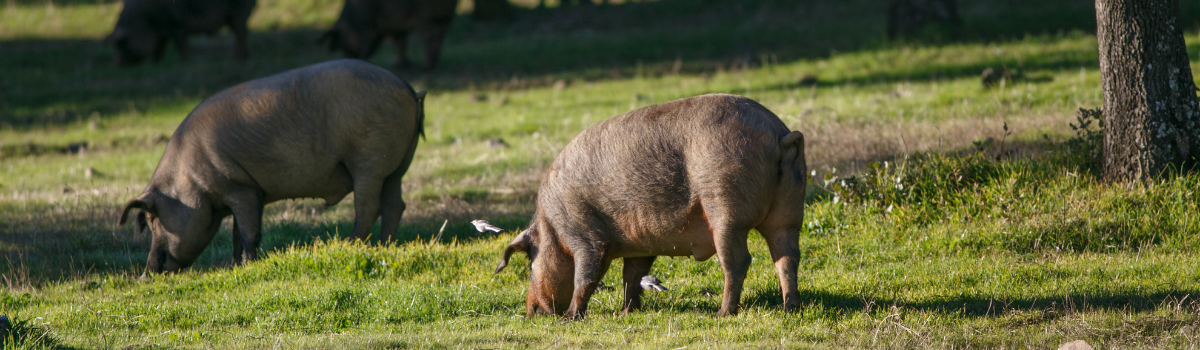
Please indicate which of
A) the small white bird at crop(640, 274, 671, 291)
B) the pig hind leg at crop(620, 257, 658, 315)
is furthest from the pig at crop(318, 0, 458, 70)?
the small white bird at crop(640, 274, 671, 291)

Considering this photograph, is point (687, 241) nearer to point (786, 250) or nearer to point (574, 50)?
point (786, 250)

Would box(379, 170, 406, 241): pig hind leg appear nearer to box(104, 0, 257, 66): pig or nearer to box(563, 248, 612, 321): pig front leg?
box(563, 248, 612, 321): pig front leg

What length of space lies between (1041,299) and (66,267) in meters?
7.90

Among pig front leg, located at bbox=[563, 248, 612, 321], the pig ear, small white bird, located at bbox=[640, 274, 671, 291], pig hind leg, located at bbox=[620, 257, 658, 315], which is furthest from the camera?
pig hind leg, located at bbox=[620, 257, 658, 315]

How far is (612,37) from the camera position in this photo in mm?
24562

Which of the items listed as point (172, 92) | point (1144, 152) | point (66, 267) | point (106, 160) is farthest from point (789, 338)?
point (172, 92)

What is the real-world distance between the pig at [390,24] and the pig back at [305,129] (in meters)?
12.9

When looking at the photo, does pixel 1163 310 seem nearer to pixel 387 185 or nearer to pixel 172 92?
pixel 387 185

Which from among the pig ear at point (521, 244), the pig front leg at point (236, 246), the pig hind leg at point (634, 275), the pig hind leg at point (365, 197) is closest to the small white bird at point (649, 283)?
the pig hind leg at point (634, 275)

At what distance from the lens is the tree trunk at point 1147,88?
7.42 meters

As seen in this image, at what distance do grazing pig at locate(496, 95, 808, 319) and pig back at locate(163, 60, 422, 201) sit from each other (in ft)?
8.54

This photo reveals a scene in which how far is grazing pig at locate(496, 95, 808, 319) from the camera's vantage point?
215 inches

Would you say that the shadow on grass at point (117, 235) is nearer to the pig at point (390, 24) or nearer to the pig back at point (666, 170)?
the pig back at point (666, 170)

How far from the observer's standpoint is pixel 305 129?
8414 mm
